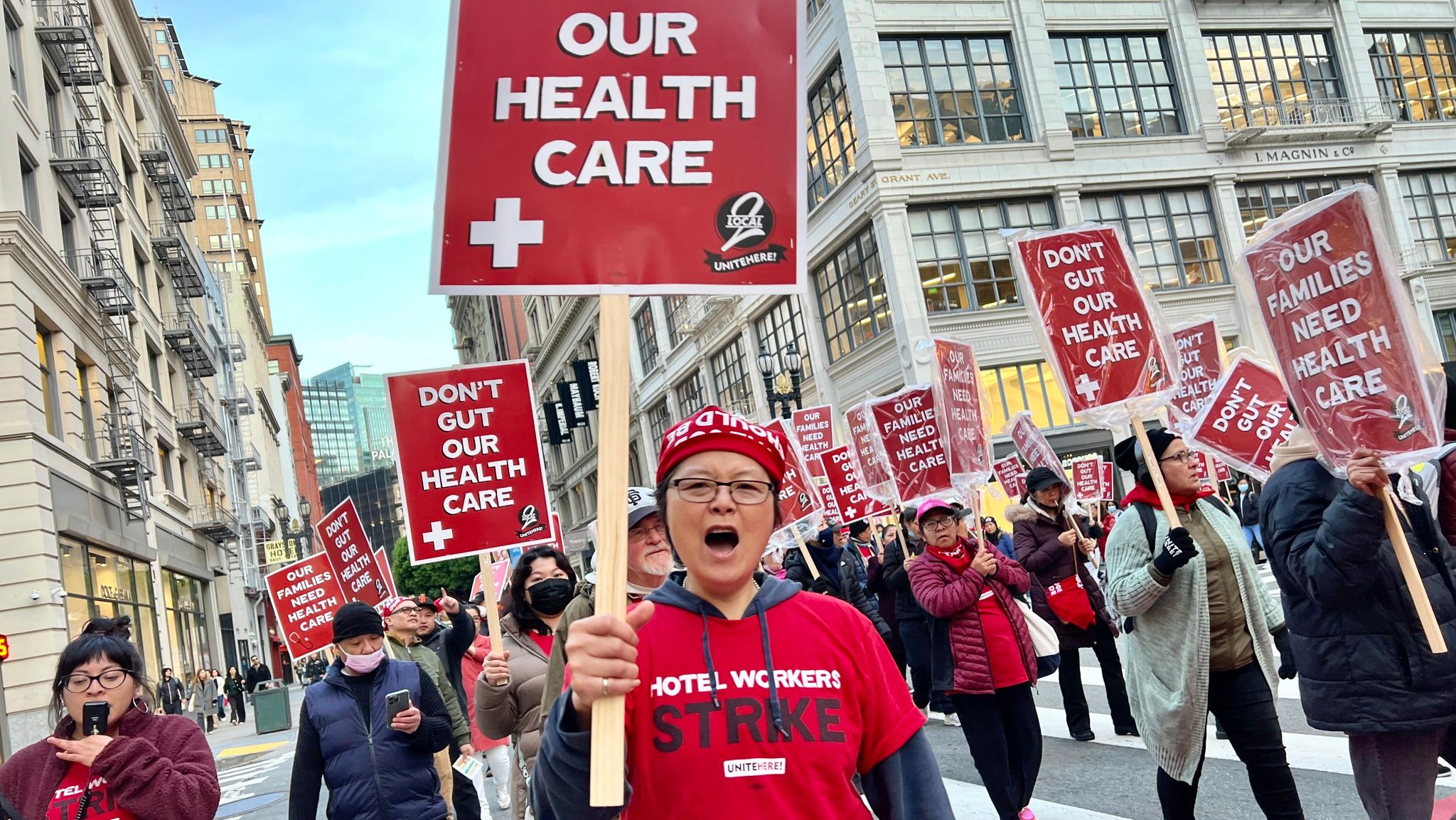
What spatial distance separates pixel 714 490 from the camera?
245 cm

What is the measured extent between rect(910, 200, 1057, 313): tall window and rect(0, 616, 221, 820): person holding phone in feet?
86.2

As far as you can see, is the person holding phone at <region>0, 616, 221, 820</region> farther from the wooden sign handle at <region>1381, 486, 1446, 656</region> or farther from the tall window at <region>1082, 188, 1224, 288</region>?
the tall window at <region>1082, 188, 1224, 288</region>

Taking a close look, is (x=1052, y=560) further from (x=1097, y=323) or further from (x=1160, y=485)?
(x=1160, y=485)

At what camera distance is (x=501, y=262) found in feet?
8.76

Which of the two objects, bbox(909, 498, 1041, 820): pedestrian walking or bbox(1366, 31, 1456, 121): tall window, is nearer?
bbox(909, 498, 1041, 820): pedestrian walking

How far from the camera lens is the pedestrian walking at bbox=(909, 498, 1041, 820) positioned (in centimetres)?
632

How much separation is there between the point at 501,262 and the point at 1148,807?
18.2ft

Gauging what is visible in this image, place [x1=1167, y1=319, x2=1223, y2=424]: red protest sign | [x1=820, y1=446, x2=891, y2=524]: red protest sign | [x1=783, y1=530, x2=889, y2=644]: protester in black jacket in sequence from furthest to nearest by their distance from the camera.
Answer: [x1=820, y1=446, x2=891, y2=524]: red protest sign < [x1=1167, y1=319, x2=1223, y2=424]: red protest sign < [x1=783, y1=530, x2=889, y2=644]: protester in black jacket

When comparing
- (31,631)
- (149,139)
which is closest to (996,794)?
(31,631)

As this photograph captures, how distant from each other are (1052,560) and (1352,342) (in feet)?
15.4

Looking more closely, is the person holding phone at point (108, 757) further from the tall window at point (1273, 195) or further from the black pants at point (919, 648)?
the tall window at point (1273, 195)

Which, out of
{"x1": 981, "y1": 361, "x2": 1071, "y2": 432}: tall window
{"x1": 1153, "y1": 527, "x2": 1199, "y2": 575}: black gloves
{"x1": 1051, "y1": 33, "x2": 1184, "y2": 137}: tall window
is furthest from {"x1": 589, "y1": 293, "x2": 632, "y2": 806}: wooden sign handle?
{"x1": 1051, "y1": 33, "x2": 1184, "y2": 137}: tall window

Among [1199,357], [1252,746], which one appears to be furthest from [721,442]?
[1199,357]

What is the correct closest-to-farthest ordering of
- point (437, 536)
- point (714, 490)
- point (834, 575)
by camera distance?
point (714, 490)
point (437, 536)
point (834, 575)
